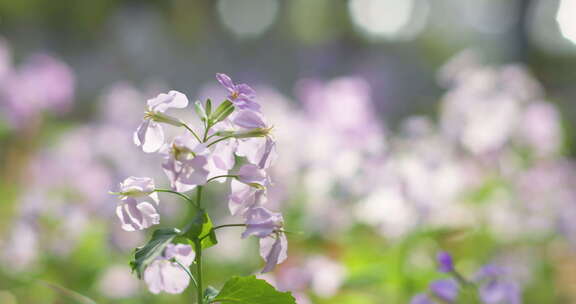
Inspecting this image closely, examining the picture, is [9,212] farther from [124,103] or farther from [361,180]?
[361,180]

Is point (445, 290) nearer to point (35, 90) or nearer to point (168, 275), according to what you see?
point (168, 275)

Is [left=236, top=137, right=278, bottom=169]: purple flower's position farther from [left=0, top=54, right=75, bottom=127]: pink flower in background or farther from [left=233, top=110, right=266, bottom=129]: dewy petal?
[left=0, top=54, right=75, bottom=127]: pink flower in background

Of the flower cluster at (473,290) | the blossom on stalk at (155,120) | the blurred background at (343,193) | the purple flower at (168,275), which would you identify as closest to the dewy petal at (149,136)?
the blossom on stalk at (155,120)

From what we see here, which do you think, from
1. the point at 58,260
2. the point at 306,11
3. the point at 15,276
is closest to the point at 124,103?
the point at 58,260

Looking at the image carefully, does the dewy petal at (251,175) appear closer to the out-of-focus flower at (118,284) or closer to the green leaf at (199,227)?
the green leaf at (199,227)

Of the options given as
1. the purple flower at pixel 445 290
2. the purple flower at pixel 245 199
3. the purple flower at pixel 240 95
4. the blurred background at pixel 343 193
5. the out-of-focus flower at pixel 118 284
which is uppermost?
the blurred background at pixel 343 193

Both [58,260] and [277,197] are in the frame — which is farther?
[277,197]
